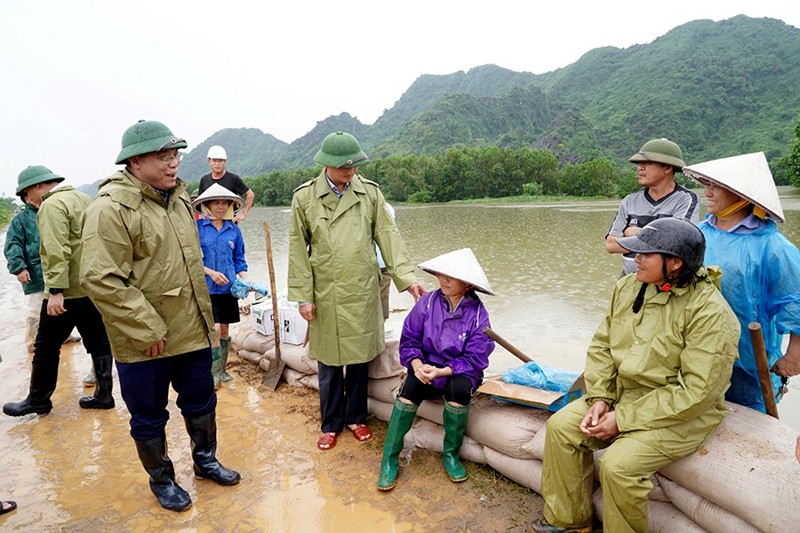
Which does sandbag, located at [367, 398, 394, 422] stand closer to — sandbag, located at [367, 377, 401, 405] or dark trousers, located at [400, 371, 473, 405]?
sandbag, located at [367, 377, 401, 405]

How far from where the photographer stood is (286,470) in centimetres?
340

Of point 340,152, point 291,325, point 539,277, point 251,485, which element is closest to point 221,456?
point 251,485

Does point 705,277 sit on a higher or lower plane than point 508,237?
higher

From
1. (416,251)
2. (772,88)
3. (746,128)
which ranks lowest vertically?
(416,251)

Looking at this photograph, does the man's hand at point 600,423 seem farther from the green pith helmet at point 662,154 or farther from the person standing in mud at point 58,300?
the person standing in mud at point 58,300

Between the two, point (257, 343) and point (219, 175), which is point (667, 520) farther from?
point (219, 175)

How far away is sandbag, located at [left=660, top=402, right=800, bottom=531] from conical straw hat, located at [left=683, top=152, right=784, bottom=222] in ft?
3.54

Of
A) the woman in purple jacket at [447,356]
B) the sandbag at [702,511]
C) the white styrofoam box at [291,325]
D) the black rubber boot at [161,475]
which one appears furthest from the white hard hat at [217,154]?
the sandbag at [702,511]

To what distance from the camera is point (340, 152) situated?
3.43 meters

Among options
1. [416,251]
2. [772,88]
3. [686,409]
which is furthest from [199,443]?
[772,88]

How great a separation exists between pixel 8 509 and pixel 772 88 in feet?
345

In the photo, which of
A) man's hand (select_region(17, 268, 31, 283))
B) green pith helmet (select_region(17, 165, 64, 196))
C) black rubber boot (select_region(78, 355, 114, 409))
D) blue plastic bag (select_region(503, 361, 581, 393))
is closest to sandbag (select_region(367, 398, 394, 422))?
blue plastic bag (select_region(503, 361, 581, 393))

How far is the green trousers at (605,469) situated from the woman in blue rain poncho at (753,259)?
69 centimetres

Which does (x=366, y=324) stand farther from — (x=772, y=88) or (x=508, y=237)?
(x=772, y=88)
